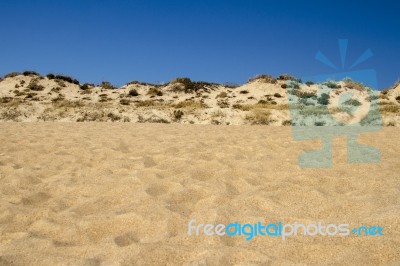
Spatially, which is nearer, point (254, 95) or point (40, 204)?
point (40, 204)

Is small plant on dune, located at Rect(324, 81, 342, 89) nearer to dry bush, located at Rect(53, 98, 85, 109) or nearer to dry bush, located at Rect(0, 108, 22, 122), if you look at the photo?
dry bush, located at Rect(53, 98, 85, 109)

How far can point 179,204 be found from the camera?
12.3 ft

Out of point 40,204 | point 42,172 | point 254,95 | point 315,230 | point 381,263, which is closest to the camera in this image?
point 381,263

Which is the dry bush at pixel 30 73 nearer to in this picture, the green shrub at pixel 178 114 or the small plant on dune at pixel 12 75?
the small plant on dune at pixel 12 75

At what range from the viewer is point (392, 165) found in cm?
544

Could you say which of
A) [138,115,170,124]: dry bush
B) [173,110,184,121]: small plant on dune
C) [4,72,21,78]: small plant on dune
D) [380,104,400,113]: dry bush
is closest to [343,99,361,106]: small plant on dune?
[380,104,400,113]: dry bush

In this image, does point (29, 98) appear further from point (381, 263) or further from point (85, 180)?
point (381, 263)

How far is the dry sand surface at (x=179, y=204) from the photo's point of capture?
8.81 feet

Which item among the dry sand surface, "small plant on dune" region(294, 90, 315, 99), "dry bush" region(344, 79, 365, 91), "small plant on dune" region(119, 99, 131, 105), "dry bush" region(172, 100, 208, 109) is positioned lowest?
the dry sand surface

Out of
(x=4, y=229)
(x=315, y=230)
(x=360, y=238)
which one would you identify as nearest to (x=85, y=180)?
(x=4, y=229)

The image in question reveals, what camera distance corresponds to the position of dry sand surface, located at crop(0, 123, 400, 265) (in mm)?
2686

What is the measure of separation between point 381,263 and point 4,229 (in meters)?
3.17

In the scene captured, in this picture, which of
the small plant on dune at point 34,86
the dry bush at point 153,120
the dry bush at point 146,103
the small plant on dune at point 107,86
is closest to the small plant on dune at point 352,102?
the dry bush at point 146,103

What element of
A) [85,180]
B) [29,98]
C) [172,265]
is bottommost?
[172,265]
